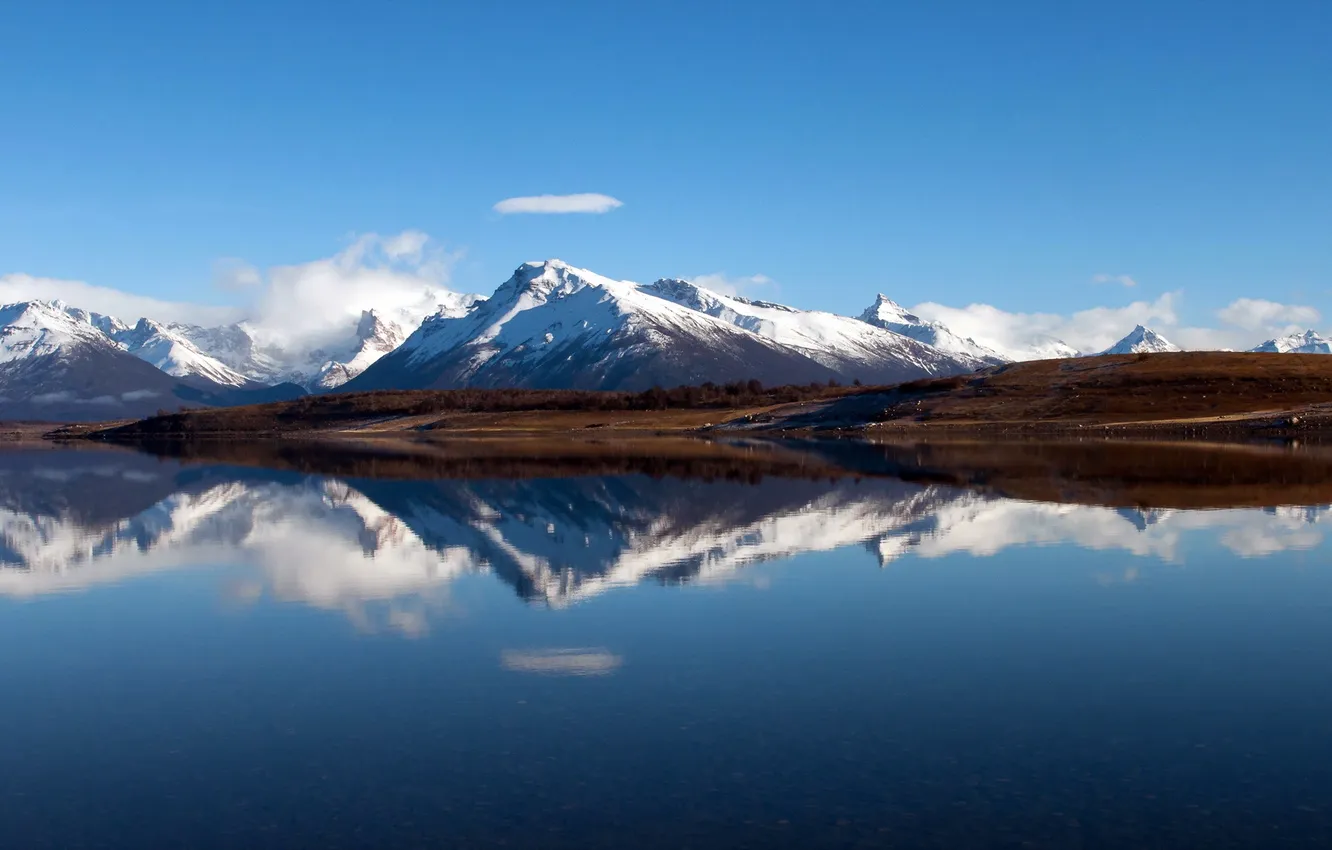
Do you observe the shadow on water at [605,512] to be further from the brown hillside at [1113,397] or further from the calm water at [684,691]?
the brown hillside at [1113,397]

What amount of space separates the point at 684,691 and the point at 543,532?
2655cm

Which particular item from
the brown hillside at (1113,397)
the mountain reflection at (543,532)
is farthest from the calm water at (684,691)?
the brown hillside at (1113,397)

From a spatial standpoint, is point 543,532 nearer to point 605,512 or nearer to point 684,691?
point 605,512

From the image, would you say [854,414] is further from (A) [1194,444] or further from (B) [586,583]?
(B) [586,583]

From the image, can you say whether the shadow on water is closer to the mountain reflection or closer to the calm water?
the mountain reflection

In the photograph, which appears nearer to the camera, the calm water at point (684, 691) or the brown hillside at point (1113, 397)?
the calm water at point (684, 691)

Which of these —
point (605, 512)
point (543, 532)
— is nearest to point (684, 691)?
point (543, 532)

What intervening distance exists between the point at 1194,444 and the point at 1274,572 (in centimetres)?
7973

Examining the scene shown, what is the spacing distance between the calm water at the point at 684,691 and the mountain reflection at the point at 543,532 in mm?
351

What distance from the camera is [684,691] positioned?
22.2 m

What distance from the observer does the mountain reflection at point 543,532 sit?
37094mm

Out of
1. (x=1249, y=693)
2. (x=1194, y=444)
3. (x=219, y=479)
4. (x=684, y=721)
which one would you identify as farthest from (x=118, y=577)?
(x=1194, y=444)

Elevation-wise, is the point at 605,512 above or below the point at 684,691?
above

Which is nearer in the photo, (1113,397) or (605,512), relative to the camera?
(605,512)
